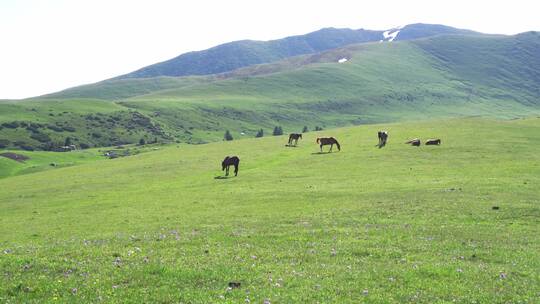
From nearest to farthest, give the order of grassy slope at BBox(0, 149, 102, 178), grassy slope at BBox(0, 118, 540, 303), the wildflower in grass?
grassy slope at BBox(0, 118, 540, 303)
the wildflower in grass
grassy slope at BBox(0, 149, 102, 178)

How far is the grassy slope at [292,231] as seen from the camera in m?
14.5

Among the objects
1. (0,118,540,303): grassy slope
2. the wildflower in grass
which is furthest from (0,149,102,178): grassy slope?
the wildflower in grass

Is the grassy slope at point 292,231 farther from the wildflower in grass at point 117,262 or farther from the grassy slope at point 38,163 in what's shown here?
the grassy slope at point 38,163

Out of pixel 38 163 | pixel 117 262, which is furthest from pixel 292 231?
pixel 38 163

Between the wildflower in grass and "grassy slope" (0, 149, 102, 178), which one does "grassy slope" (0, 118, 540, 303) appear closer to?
the wildflower in grass

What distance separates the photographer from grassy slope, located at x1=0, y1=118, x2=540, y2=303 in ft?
47.6

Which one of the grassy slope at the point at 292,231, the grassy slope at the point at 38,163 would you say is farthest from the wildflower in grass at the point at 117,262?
the grassy slope at the point at 38,163

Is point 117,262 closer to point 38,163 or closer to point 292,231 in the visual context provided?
point 292,231

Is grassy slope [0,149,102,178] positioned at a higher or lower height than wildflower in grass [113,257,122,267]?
lower

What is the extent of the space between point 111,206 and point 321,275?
27.3m

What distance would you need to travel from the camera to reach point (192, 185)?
49062 mm

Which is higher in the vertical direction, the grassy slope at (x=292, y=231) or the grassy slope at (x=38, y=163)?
the grassy slope at (x=292, y=231)

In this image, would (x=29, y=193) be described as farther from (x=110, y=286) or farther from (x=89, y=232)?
(x=110, y=286)

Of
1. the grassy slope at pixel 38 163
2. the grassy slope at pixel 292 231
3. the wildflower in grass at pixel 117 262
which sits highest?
the wildflower in grass at pixel 117 262
